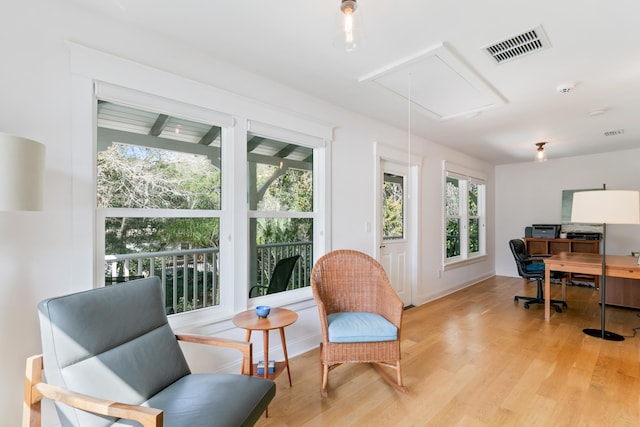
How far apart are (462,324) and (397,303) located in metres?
1.82

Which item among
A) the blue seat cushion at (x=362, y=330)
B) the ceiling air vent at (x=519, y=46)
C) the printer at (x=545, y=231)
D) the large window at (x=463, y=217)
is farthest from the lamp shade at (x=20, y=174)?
the printer at (x=545, y=231)

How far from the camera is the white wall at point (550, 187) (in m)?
5.23

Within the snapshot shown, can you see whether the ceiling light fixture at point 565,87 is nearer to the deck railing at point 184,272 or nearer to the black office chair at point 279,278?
the black office chair at point 279,278

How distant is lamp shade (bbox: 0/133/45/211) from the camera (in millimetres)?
1179

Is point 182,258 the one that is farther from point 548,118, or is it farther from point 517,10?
point 548,118

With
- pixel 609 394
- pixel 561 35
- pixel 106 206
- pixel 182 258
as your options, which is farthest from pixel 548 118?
pixel 106 206

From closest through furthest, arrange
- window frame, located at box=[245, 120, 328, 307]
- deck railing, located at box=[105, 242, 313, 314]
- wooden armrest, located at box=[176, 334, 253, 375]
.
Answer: wooden armrest, located at box=[176, 334, 253, 375], deck railing, located at box=[105, 242, 313, 314], window frame, located at box=[245, 120, 328, 307]

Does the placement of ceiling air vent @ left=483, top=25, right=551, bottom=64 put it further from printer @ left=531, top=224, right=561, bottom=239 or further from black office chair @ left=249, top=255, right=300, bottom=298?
printer @ left=531, top=224, right=561, bottom=239

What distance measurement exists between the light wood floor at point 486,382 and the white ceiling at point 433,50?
2.26 m

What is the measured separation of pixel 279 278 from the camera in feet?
9.32

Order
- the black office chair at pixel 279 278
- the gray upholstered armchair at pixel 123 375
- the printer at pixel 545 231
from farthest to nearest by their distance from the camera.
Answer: the printer at pixel 545 231, the black office chair at pixel 279 278, the gray upholstered armchair at pixel 123 375

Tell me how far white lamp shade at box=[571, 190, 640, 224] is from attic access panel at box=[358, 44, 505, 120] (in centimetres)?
134

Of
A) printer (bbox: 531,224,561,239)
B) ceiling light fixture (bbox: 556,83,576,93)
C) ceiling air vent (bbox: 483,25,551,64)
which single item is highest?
ceiling air vent (bbox: 483,25,551,64)

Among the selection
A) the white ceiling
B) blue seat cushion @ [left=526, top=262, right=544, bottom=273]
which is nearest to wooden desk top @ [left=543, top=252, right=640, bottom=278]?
blue seat cushion @ [left=526, top=262, right=544, bottom=273]
